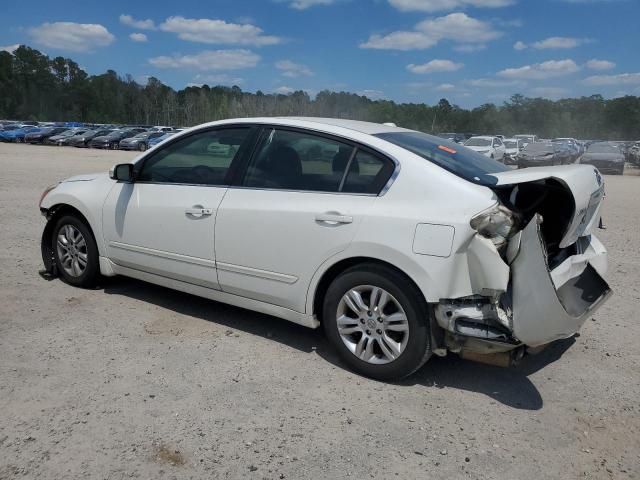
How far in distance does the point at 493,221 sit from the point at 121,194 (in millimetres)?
3194

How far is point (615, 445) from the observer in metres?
3.12

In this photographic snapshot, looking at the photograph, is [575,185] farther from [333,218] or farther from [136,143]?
[136,143]

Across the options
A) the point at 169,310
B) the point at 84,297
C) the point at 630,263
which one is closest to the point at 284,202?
the point at 169,310

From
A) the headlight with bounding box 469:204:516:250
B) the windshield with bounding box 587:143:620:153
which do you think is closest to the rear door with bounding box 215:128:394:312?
the headlight with bounding box 469:204:516:250

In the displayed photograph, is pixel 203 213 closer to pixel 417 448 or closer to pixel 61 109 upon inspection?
pixel 417 448

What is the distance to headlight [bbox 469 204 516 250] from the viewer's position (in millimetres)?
3381

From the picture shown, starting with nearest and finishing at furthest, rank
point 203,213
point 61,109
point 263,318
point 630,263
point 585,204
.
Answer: point 585,204
point 203,213
point 263,318
point 630,263
point 61,109

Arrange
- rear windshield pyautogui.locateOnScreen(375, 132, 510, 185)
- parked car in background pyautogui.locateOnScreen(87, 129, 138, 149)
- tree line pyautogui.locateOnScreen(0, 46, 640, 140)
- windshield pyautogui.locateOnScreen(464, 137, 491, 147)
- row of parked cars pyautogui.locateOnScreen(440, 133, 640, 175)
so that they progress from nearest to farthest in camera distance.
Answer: rear windshield pyautogui.locateOnScreen(375, 132, 510, 185) → row of parked cars pyautogui.locateOnScreen(440, 133, 640, 175) → windshield pyautogui.locateOnScreen(464, 137, 491, 147) → parked car in background pyautogui.locateOnScreen(87, 129, 138, 149) → tree line pyautogui.locateOnScreen(0, 46, 640, 140)

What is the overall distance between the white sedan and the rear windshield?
2cm

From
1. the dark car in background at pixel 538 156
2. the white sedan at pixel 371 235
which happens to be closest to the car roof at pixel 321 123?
the white sedan at pixel 371 235

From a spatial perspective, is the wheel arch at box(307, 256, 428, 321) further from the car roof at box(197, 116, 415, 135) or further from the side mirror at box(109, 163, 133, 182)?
the side mirror at box(109, 163, 133, 182)

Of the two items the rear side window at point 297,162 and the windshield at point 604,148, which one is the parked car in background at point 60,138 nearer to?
the windshield at point 604,148

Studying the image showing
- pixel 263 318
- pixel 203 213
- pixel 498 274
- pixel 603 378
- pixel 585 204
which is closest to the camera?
pixel 498 274

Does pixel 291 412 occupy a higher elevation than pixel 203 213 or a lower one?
lower
